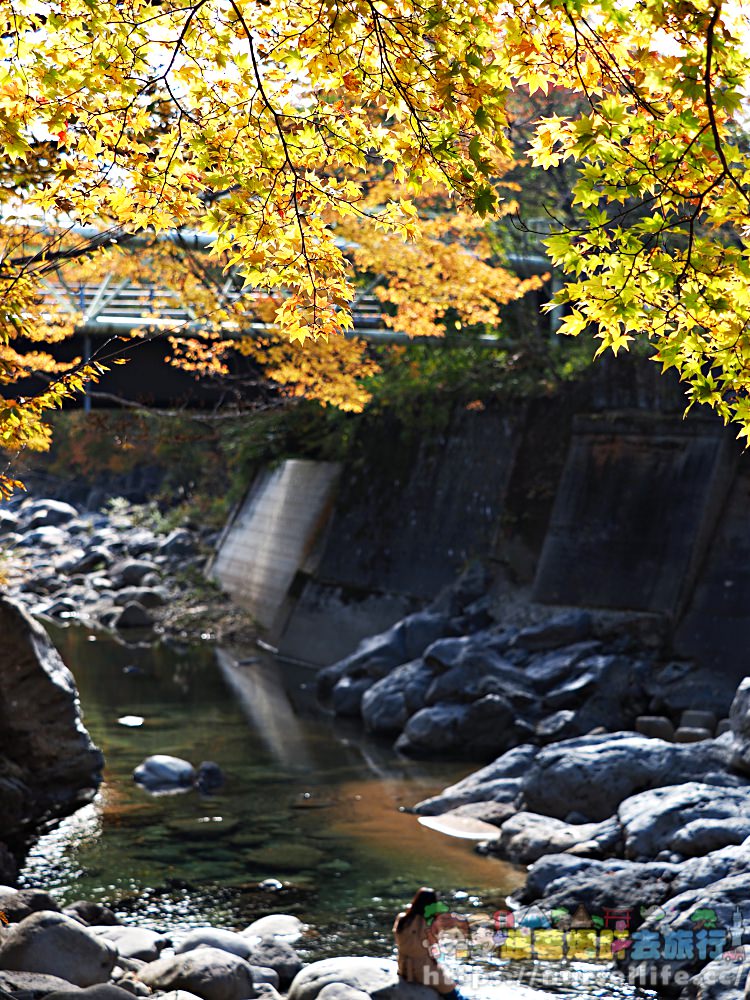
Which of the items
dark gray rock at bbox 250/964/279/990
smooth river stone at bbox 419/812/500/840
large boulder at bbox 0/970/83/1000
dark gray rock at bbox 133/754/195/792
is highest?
smooth river stone at bbox 419/812/500/840

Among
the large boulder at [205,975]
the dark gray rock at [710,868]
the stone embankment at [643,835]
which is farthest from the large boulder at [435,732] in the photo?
the large boulder at [205,975]

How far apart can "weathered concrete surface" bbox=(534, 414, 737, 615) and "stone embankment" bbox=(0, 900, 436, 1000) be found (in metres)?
9.65

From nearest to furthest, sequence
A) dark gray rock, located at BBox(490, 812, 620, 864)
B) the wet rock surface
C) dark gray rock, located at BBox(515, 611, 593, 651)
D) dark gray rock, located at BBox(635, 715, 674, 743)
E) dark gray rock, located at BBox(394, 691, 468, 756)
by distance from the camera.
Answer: the wet rock surface < dark gray rock, located at BBox(490, 812, 620, 864) < dark gray rock, located at BBox(635, 715, 674, 743) < dark gray rock, located at BBox(394, 691, 468, 756) < dark gray rock, located at BBox(515, 611, 593, 651)

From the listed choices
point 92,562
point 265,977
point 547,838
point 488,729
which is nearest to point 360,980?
point 265,977

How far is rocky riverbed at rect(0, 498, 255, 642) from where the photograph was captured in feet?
89.4

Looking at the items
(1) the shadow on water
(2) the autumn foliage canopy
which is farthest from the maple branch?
(1) the shadow on water

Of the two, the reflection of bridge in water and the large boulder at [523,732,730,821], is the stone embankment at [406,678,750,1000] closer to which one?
the large boulder at [523,732,730,821]

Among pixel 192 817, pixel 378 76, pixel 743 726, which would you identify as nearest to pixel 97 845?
pixel 192 817

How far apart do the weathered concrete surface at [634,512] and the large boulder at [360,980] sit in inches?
382

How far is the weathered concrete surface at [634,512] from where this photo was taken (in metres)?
A: 17.1

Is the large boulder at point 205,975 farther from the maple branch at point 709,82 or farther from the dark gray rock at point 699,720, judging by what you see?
the dark gray rock at point 699,720

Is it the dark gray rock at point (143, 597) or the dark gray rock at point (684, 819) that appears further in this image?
the dark gray rock at point (143, 597)

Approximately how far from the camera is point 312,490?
85.5ft

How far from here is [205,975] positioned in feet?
26.0
